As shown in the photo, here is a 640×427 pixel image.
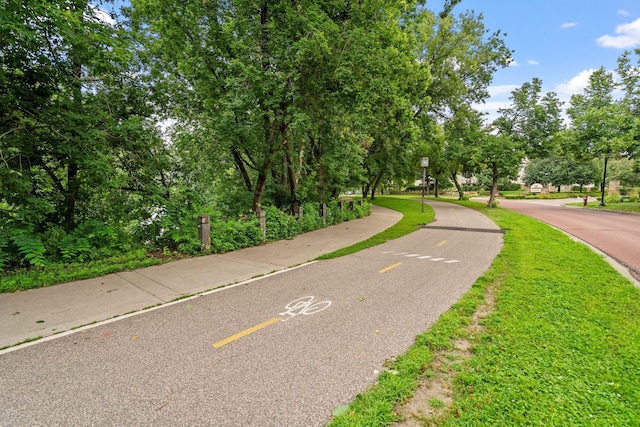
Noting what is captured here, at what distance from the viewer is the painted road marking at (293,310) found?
3717mm

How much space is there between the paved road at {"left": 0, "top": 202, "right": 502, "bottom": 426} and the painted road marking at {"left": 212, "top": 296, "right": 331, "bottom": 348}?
17 millimetres

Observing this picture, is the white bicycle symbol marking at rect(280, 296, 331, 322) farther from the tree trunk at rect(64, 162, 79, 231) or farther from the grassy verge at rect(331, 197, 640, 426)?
the tree trunk at rect(64, 162, 79, 231)

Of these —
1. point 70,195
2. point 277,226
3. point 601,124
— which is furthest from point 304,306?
point 601,124

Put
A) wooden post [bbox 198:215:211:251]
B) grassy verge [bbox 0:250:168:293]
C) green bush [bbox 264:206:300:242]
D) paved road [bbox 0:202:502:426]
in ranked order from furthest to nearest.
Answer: green bush [bbox 264:206:300:242] → wooden post [bbox 198:215:211:251] → grassy verge [bbox 0:250:168:293] → paved road [bbox 0:202:502:426]

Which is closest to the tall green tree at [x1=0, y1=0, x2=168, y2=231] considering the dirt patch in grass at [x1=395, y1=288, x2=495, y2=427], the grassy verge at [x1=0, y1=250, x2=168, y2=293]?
the grassy verge at [x1=0, y1=250, x2=168, y2=293]

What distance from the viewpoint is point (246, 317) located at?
433 centimetres

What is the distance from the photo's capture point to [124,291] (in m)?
5.37

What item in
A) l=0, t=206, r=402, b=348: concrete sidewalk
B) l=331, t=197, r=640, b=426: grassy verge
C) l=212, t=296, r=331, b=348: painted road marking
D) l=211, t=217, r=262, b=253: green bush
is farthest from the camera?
l=211, t=217, r=262, b=253: green bush

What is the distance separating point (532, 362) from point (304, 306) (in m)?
2.97

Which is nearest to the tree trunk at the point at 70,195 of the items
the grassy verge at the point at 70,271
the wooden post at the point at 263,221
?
the grassy verge at the point at 70,271

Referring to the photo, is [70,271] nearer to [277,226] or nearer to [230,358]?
[230,358]

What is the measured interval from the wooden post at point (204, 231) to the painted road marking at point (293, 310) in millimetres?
4294

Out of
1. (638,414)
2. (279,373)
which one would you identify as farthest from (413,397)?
(638,414)

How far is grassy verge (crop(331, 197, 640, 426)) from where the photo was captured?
7.93 ft
